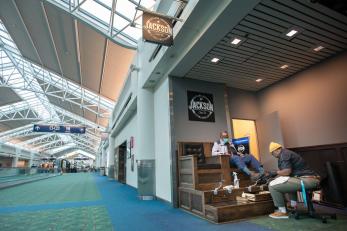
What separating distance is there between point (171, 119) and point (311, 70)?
371 cm

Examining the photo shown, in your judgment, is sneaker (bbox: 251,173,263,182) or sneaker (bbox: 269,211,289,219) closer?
sneaker (bbox: 269,211,289,219)

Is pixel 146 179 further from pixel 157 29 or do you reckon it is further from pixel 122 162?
pixel 122 162

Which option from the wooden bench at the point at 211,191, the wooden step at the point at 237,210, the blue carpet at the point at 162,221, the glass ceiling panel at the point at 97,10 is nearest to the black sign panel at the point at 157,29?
the wooden bench at the point at 211,191

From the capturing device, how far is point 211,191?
3.79m

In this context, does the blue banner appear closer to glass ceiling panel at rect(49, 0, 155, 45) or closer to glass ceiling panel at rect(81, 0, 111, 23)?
glass ceiling panel at rect(49, 0, 155, 45)

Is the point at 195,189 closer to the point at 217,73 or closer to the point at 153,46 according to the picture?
the point at 217,73

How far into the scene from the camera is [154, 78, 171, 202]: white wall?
17.3ft

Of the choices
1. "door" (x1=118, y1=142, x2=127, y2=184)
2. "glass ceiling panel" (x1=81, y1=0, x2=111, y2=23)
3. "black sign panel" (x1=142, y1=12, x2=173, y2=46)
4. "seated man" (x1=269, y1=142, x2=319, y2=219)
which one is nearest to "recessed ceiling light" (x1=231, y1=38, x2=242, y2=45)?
"black sign panel" (x1=142, y1=12, x2=173, y2=46)

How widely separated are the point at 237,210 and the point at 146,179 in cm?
326

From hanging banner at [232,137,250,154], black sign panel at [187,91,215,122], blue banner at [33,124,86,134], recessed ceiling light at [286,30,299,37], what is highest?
blue banner at [33,124,86,134]

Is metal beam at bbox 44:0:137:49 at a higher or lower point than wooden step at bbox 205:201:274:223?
higher

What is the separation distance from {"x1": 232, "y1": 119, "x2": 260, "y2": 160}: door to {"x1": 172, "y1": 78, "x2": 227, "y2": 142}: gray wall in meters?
0.75

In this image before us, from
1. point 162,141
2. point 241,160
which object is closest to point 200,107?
point 162,141

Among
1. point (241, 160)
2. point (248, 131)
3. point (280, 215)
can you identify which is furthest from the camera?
point (248, 131)
